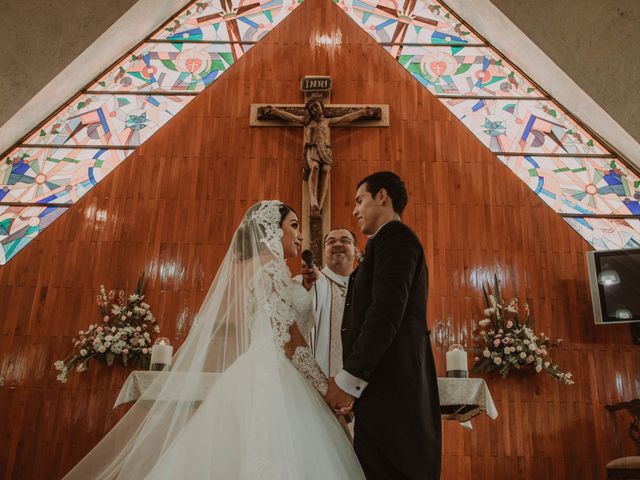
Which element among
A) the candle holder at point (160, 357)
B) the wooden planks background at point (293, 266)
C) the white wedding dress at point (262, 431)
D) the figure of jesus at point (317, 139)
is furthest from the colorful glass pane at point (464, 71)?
the white wedding dress at point (262, 431)

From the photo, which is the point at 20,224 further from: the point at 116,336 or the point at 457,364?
the point at 457,364

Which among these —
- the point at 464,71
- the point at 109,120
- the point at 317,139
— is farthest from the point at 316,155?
the point at 109,120

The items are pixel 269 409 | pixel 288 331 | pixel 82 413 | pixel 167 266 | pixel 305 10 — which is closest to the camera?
pixel 269 409

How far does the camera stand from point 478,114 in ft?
20.0

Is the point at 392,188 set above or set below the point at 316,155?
below

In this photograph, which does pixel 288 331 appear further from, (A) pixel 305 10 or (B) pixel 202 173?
(A) pixel 305 10

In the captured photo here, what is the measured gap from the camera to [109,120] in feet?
20.1

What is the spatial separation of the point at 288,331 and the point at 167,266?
337cm

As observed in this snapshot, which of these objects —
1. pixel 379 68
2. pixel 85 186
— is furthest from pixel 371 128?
pixel 85 186

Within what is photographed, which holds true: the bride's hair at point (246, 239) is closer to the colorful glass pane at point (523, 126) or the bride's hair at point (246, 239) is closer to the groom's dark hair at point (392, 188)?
the groom's dark hair at point (392, 188)

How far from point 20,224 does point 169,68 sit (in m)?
2.11

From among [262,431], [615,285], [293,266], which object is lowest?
[262,431]

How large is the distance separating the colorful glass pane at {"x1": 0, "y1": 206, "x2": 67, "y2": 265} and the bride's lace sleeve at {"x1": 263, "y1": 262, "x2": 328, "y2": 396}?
395cm

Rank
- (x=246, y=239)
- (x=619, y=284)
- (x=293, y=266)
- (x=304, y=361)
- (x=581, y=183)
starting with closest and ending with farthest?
(x=304, y=361) < (x=246, y=239) < (x=619, y=284) < (x=293, y=266) < (x=581, y=183)
